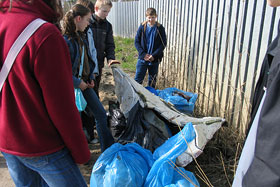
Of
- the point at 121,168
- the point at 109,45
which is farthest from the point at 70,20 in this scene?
the point at 121,168

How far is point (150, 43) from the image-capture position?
4.45m

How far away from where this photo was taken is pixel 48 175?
1293 millimetres

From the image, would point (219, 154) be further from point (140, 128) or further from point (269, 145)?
point (269, 145)

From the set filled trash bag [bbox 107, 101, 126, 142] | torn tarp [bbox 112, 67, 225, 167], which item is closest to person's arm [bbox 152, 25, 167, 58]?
torn tarp [bbox 112, 67, 225, 167]

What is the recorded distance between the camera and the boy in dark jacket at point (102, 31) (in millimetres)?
3396

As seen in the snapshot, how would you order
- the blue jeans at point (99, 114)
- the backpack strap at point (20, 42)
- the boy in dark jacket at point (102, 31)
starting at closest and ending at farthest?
the backpack strap at point (20, 42), the blue jeans at point (99, 114), the boy in dark jacket at point (102, 31)

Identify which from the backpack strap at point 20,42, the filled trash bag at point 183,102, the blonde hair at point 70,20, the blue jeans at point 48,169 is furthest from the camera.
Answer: the filled trash bag at point 183,102

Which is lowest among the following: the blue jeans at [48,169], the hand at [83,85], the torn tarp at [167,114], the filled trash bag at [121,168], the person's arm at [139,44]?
the filled trash bag at [121,168]

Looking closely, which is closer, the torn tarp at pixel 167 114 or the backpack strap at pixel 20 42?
the backpack strap at pixel 20 42

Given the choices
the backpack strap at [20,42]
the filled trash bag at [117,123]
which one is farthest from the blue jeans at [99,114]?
the backpack strap at [20,42]

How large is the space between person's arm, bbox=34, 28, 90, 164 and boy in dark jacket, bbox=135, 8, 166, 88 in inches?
125

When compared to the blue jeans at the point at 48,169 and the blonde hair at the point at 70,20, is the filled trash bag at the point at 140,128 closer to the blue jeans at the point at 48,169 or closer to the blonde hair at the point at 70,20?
the blonde hair at the point at 70,20

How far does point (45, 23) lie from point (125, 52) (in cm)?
861

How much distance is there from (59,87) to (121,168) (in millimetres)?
1096
